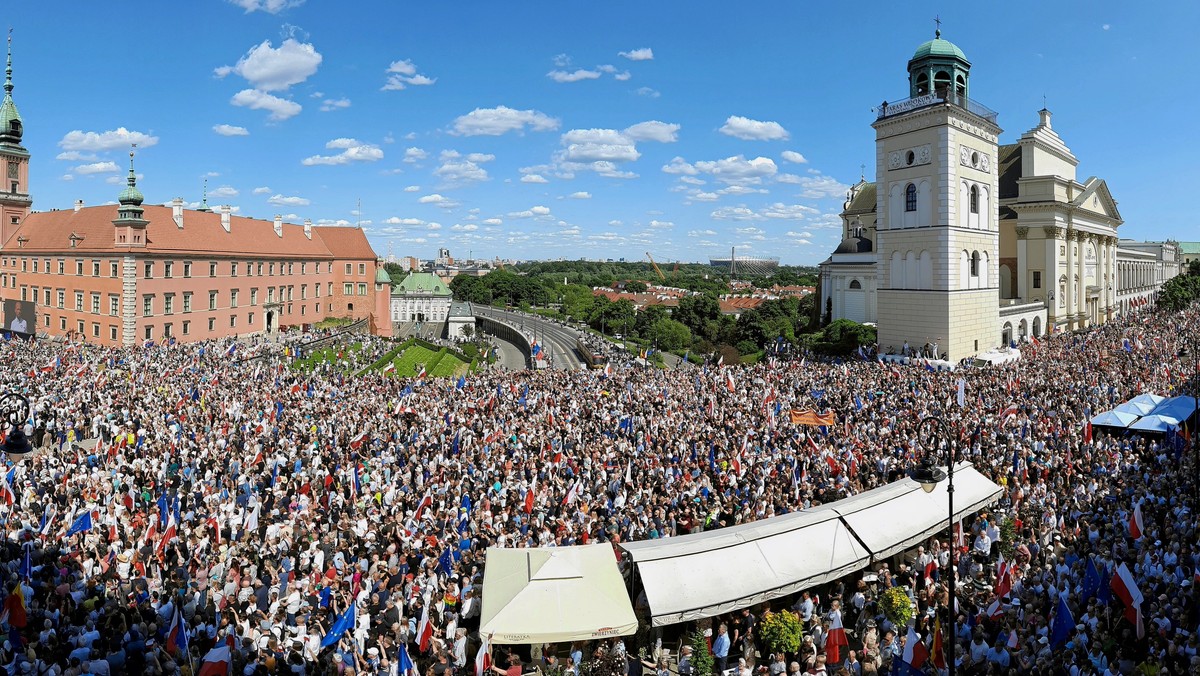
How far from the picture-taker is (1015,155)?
192 feet

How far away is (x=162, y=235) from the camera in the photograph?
53438 millimetres

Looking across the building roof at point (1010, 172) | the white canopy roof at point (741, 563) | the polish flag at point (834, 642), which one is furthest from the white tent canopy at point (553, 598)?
the building roof at point (1010, 172)

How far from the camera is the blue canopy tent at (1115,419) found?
70.2 feet

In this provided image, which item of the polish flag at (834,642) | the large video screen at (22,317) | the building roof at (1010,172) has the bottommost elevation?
the polish flag at (834,642)

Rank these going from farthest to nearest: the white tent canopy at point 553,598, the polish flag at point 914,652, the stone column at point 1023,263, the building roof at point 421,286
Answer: the building roof at point 421,286, the stone column at point 1023,263, the white tent canopy at point 553,598, the polish flag at point 914,652

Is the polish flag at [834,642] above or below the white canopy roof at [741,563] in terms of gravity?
below

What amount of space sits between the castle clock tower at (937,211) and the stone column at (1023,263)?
36.9 ft

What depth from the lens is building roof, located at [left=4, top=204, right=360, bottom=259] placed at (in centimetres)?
5309

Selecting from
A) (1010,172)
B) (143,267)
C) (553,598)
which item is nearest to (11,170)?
(143,267)

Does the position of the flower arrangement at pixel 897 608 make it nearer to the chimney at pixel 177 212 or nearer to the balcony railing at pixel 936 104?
the balcony railing at pixel 936 104

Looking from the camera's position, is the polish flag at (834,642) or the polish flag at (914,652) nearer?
the polish flag at (914,652)

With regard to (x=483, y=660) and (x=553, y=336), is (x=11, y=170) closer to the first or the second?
(x=553, y=336)

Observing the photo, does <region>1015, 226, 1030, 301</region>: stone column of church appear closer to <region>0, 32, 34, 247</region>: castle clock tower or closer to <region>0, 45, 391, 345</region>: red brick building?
<region>0, 45, 391, 345</region>: red brick building

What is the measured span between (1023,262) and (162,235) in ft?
213
